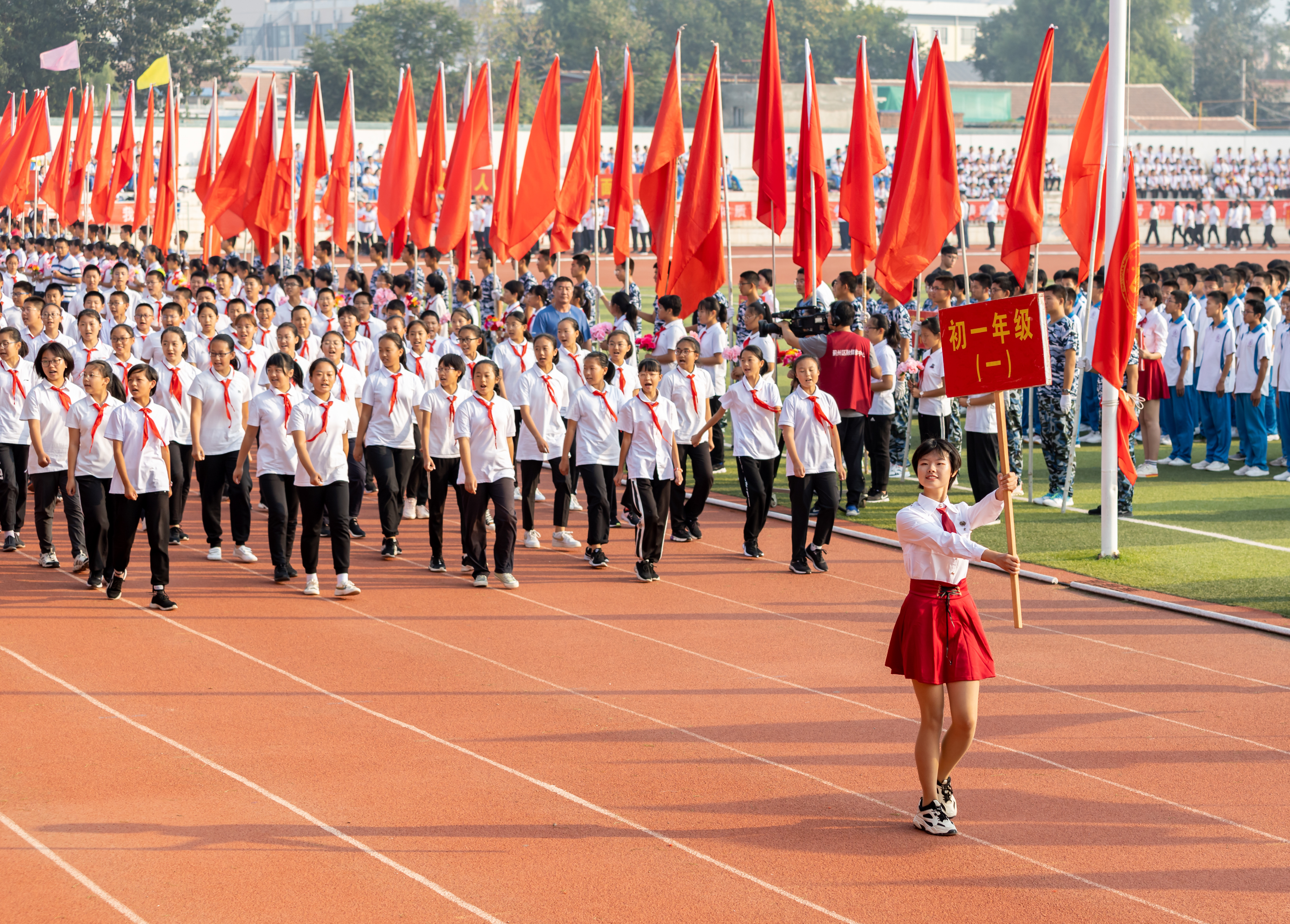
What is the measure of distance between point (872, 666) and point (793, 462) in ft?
8.64

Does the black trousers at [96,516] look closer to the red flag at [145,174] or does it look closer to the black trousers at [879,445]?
the black trousers at [879,445]

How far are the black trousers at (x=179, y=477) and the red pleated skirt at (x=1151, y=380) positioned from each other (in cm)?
923

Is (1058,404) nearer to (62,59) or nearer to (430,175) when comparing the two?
(430,175)

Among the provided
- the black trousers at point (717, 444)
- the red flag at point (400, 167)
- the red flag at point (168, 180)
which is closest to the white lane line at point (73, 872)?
the black trousers at point (717, 444)

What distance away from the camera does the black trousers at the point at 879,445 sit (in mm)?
14008

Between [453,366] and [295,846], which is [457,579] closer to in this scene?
[453,366]

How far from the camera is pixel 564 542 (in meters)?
12.7

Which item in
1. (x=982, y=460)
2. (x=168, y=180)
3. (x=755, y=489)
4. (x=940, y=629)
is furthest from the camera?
(x=168, y=180)

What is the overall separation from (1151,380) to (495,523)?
8.01 metres

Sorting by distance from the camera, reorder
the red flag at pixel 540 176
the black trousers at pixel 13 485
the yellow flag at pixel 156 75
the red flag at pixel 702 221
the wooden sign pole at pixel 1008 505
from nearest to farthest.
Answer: the wooden sign pole at pixel 1008 505, the black trousers at pixel 13 485, the red flag at pixel 702 221, the red flag at pixel 540 176, the yellow flag at pixel 156 75

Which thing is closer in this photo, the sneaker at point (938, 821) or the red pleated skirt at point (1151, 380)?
the sneaker at point (938, 821)

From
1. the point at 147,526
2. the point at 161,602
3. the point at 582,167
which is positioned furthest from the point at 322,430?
the point at 582,167

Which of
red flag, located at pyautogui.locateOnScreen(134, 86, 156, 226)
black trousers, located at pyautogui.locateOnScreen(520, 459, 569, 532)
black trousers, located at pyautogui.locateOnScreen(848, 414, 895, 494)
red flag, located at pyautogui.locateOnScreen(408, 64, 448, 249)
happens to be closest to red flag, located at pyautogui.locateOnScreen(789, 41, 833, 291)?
black trousers, located at pyautogui.locateOnScreen(848, 414, 895, 494)

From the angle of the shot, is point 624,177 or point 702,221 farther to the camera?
point 624,177
